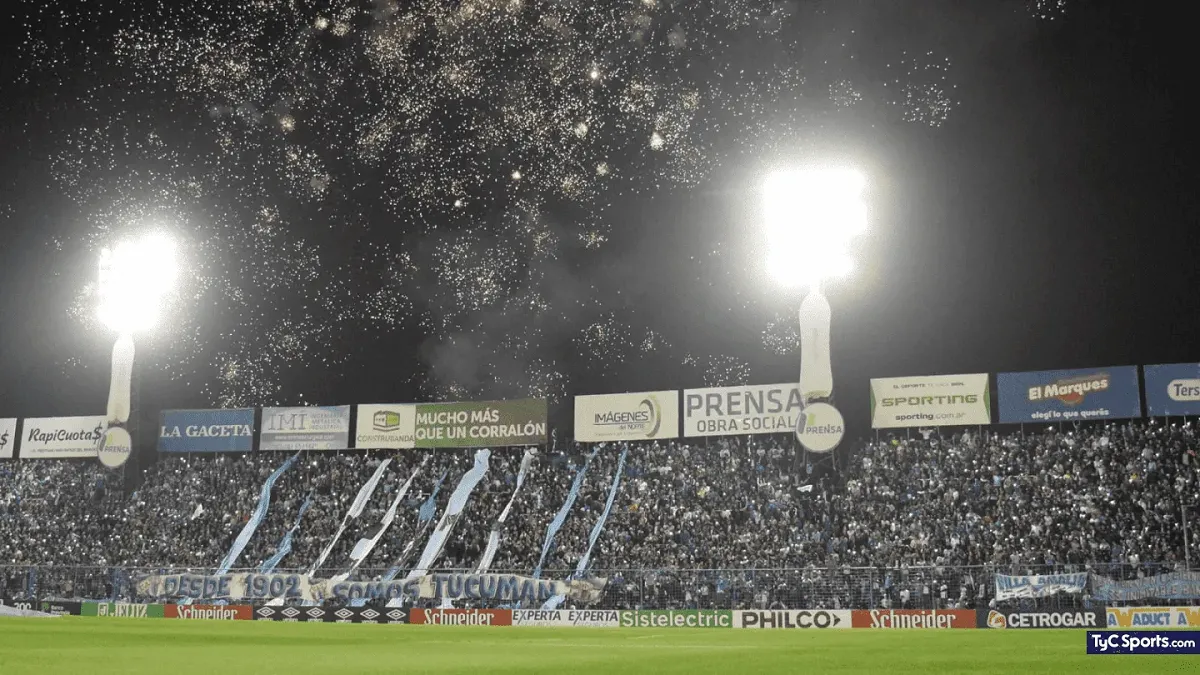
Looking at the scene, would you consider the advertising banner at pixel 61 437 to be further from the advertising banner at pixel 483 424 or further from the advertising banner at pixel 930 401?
the advertising banner at pixel 930 401

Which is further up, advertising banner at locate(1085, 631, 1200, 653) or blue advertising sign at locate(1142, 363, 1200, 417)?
blue advertising sign at locate(1142, 363, 1200, 417)

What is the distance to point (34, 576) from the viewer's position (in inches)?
1876

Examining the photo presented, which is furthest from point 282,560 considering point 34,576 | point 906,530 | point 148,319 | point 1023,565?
point 1023,565

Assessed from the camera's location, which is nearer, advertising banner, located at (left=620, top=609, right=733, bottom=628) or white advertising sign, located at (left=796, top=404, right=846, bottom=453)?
advertising banner, located at (left=620, top=609, right=733, bottom=628)

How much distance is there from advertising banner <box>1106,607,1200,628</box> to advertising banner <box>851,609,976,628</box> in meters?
4.11

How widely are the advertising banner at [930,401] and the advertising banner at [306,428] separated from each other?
1095 inches

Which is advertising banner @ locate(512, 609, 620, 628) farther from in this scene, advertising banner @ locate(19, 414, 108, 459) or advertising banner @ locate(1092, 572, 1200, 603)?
advertising banner @ locate(19, 414, 108, 459)

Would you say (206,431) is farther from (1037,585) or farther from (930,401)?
(1037,585)

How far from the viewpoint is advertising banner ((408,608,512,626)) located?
133 feet

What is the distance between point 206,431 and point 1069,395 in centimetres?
4415

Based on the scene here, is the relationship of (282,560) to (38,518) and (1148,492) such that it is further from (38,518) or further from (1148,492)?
(1148,492)

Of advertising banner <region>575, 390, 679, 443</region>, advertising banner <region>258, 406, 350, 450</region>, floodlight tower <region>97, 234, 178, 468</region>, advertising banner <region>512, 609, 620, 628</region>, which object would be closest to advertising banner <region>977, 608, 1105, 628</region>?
advertising banner <region>512, 609, 620, 628</region>

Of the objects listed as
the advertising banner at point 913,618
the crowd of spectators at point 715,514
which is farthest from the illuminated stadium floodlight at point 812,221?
the advertising banner at point 913,618

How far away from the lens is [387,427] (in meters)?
56.5
